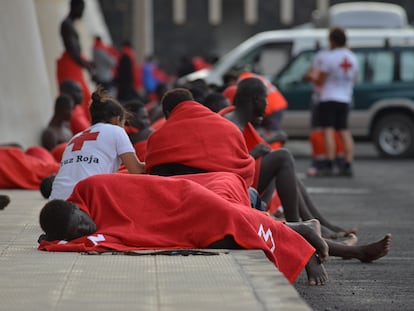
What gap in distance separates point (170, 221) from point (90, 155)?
1426 millimetres

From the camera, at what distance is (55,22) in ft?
80.2

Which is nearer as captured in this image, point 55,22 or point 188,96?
point 188,96

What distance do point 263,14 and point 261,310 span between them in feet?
199

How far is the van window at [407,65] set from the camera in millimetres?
21469

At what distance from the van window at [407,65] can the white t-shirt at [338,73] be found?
392 cm

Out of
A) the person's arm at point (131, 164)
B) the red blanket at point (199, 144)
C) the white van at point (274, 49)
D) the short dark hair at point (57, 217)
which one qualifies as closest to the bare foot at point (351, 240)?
the red blanket at point (199, 144)

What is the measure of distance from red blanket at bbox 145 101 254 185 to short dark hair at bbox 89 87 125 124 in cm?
39

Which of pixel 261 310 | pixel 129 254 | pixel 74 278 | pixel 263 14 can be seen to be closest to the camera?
pixel 261 310

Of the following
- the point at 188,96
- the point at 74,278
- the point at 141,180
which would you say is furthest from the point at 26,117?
the point at 74,278

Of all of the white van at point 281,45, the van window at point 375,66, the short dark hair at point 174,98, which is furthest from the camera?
the white van at point 281,45

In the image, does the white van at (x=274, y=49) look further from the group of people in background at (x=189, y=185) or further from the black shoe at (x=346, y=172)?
the group of people in background at (x=189, y=185)

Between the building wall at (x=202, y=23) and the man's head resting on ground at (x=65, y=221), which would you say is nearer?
the man's head resting on ground at (x=65, y=221)

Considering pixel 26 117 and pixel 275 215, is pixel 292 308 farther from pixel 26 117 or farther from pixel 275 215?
pixel 26 117

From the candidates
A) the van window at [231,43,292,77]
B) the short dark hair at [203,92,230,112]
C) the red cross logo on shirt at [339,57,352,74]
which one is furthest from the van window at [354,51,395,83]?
the short dark hair at [203,92,230,112]
